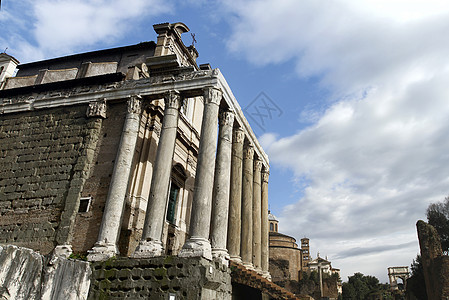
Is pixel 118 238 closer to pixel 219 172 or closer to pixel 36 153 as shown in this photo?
pixel 219 172

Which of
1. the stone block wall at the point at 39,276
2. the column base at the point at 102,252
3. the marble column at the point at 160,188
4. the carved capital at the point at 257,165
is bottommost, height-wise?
the stone block wall at the point at 39,276

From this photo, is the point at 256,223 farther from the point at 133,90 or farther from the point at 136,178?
the point at 133,90

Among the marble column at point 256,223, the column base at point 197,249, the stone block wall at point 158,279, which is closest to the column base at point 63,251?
the stone block wall at point 158,279

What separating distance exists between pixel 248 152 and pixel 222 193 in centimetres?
551

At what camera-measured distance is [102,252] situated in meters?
11.4

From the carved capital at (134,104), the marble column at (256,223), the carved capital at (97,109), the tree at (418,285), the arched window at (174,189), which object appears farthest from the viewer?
the tree at (418,285)

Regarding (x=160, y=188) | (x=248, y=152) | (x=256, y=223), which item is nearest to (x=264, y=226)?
(x=256, y=223)

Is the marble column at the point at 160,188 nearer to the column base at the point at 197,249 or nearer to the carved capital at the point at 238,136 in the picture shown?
the column base at the point at 197,249

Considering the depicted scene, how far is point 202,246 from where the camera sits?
35.3 feet

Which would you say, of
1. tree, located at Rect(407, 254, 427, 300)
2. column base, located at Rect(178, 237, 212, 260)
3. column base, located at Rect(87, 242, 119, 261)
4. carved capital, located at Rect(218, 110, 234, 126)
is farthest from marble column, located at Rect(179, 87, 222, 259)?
tree, located at Rect(407, 254, 427, 300)

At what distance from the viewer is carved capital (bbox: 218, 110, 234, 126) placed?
48.0 ft

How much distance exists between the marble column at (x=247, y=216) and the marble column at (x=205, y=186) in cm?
460

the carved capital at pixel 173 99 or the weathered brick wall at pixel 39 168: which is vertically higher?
the carved capital at pixel 173 99

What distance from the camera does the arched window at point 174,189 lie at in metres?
16.7
